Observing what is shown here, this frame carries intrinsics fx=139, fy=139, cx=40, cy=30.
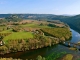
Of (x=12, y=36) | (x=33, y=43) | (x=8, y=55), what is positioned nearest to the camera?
(x=8, y=55)

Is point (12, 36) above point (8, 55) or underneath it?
above

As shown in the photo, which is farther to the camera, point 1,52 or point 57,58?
point 1,52

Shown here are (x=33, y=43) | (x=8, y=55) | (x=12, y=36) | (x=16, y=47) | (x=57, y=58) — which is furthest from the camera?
(x=12, y=36)

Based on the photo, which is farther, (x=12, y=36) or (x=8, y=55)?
(x=12, y=36)

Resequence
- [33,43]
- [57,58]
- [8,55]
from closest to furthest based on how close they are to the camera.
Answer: [57,58], [8,55], [33,43]

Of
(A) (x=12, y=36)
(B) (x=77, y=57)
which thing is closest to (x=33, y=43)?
(A) (x=12, y=36)

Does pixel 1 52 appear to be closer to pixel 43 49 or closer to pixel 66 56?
pixel 43 49

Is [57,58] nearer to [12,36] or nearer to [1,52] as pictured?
[1,52]

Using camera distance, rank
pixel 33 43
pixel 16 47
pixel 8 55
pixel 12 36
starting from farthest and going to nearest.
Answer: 1. pixel 12 36
2. pixel 33 43
3. pixel 16 47
4. pixel 8 55

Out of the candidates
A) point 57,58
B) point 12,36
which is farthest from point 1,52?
point 57,58
